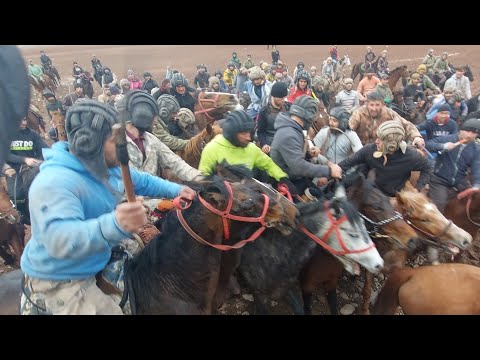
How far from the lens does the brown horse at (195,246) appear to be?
3.17m

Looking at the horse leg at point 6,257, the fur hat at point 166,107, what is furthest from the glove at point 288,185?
the horse leg at point 6,257

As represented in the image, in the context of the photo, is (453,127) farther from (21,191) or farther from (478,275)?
(21,191)

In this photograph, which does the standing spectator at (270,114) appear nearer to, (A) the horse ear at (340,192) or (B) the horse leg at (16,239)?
(A) the horse ear at (340,192)

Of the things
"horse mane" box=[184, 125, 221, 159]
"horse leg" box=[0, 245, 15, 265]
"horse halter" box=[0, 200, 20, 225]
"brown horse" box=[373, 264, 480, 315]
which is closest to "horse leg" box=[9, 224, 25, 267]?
"horse halter" box=[0, 200, 20, 225]

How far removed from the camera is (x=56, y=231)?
231 cm

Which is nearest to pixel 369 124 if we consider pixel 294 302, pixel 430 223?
pixel 430 223

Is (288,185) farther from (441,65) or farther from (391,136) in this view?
(441,65)

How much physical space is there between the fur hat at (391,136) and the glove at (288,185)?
127 cm

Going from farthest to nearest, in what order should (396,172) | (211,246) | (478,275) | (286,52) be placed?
(286,52)
(396,172)
(478,275)
(211,246)

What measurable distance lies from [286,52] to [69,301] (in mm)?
37015

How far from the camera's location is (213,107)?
27.3 feet

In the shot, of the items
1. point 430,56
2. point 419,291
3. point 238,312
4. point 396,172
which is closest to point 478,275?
point 419,291

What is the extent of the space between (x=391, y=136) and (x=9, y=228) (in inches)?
251

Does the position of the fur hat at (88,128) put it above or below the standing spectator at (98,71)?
above
